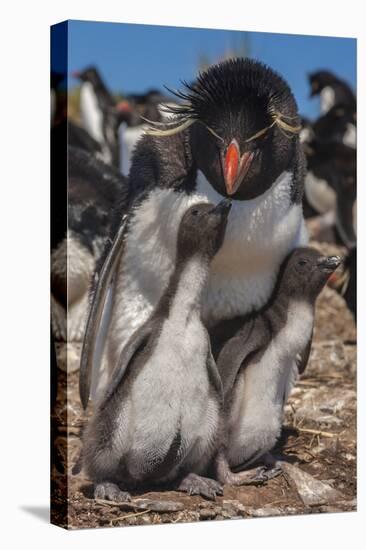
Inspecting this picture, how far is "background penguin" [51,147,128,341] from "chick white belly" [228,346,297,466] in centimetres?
72

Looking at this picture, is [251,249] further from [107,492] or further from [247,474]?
[107,492]

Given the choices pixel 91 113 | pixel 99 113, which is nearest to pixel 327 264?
pixel 91 113

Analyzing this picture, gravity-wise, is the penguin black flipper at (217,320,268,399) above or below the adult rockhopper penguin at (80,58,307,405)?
below

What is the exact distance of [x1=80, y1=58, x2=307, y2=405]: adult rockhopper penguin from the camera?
516 cm

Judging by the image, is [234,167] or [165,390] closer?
[165,390]

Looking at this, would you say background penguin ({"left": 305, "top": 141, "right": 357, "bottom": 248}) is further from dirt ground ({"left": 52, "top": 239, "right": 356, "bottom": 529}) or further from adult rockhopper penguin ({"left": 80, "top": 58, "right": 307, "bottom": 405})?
adult rockhopper penguin ({"left": 80, "top": 58, "right": 307, "bottom": 405})

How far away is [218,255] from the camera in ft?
17.3

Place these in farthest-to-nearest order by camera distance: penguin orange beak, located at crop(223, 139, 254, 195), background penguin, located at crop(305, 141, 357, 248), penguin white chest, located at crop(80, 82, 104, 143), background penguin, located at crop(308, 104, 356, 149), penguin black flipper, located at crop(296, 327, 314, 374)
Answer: background penguin, located at crop(305, 141, 357, 248) < background penguin, located at crop(308, 104, 356, 149) < penguin white chest, located at crop(80, 82, 104, 143) < penguin black flipper, located at crop(296, 327, 314, 374) < penguin orange beak, located at crop(223, 139, 254, 195)

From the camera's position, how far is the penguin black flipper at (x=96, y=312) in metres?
5.09

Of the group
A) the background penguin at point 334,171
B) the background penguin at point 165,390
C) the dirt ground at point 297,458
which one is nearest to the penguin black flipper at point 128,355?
the background penguin at point 165,390

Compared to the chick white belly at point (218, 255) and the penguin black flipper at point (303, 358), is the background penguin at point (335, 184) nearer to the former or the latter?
the penguin black flipper at point (303, 358)

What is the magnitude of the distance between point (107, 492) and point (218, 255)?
101cm

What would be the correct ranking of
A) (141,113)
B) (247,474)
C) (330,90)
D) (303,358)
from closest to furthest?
1. (141,113)
2. (247,474)
3. (303,358)
4. (330,90)

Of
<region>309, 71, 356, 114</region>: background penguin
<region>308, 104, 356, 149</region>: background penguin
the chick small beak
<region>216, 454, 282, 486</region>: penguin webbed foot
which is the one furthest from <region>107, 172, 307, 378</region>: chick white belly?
<region>308, 104, 356, 149</region>: background penguin
